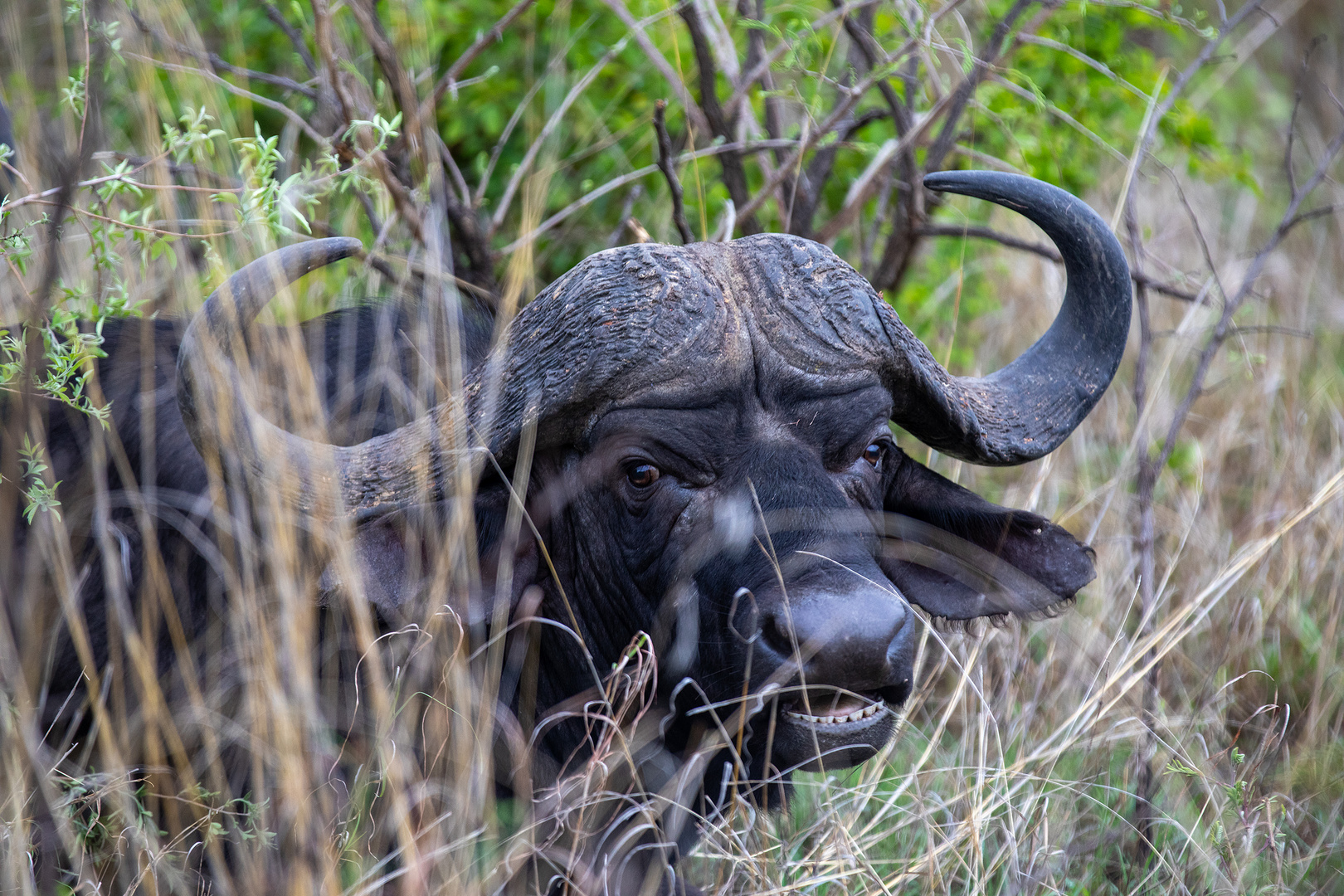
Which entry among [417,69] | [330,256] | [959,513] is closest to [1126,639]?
[959,513]

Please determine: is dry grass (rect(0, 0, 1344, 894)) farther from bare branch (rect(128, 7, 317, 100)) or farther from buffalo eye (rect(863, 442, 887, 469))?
bare branch (rect(128, 7, 317, 100))

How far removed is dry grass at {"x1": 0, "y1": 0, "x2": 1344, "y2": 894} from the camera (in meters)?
2.44

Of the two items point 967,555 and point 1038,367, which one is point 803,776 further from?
point 1038,367

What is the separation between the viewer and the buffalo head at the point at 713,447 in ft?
7.59

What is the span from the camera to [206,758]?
286cm

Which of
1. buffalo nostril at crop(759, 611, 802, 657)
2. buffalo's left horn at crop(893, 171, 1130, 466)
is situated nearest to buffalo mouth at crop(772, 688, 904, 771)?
buffalo nostril at crop(759, 611, 802, 657)

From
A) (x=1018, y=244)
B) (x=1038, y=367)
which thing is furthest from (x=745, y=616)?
(x=1018, y=244)

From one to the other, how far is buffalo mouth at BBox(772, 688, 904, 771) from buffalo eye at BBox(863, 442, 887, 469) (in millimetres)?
616

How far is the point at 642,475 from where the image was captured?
260cm

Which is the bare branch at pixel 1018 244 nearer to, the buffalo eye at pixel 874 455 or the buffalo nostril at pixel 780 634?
the buffalo eye at pixel 874 455

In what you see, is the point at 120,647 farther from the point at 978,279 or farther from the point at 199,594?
the point at 978,279

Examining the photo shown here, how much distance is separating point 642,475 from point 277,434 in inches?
33.1

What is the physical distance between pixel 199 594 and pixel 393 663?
2.45 feet

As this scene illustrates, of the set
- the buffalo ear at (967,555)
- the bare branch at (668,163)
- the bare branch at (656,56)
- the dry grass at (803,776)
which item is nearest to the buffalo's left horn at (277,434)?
the dry grass at (803,776)
